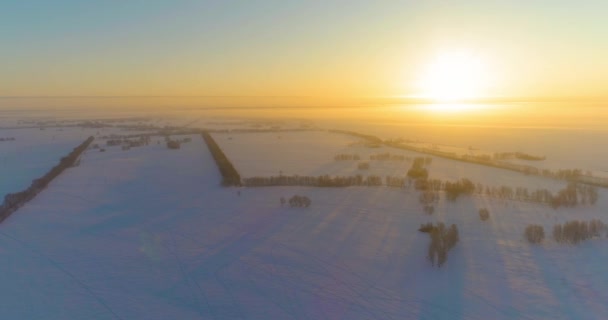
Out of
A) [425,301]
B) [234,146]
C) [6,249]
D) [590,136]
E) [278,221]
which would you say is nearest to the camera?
[425,301]

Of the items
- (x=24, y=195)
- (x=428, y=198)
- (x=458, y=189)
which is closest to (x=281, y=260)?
(x=428, y=198)

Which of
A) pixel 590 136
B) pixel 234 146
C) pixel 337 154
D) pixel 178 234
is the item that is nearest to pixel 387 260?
pixel 178 234

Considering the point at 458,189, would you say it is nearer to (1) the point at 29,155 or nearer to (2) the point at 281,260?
(2) the point at 281,260

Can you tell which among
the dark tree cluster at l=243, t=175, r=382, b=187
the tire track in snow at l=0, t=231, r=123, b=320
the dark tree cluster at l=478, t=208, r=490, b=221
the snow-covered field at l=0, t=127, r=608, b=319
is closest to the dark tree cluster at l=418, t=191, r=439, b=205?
the snow-covered field at l=0, t=127, r=608, b=319

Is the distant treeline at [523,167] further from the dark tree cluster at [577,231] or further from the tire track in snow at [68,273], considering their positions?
the tire track in snow at [68,273]

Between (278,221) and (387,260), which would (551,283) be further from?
(278,221)

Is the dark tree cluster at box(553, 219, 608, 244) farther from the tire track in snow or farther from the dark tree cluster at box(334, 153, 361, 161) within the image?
the dark tree cluster at box(334, 153, 361, 161)
